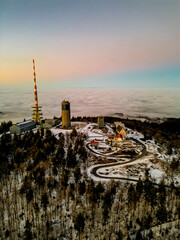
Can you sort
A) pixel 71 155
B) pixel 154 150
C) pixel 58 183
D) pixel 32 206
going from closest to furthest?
1. pixel 32 206
2. pixel 58 183
3. pixel 71 155
4. pixel 154 150

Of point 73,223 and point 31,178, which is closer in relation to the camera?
point 73,223

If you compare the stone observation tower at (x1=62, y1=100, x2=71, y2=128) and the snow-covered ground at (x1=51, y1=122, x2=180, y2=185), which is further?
the stone observation tower at (x1=62, y1=100, x2=71, y2=128)

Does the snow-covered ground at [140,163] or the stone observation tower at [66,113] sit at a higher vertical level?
the stone observation tower at [66,113]

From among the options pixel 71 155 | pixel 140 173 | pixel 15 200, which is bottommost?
pixel 15 200

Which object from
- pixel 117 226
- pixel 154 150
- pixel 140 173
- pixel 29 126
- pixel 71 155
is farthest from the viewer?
pixel 29 126

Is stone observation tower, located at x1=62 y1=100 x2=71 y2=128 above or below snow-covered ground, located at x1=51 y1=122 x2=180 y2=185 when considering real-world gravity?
above

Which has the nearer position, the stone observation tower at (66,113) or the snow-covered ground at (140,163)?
the snow-covered ground at (140,163)

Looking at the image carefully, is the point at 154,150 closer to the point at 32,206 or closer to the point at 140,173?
the point at 140,173

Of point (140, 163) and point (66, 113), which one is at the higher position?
point (66, 113)

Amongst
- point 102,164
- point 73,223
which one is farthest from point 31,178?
point 102,164

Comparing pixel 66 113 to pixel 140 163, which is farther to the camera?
pixel 66 113

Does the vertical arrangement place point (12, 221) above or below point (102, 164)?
below
